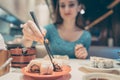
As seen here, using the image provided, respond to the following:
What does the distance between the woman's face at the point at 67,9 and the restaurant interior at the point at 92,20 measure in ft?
0.98

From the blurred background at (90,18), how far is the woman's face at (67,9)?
1.26 ft

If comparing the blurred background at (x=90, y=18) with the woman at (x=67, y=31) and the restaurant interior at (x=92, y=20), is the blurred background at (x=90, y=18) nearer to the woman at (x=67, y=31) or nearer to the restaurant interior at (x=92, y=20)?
the restaurant interior at (x=92, y=20)

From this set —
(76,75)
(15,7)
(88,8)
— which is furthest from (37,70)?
(88,8)

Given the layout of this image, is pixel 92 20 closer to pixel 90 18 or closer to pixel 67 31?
pixel 90 18

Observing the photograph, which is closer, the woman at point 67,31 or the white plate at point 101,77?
the white plate at point 101,77

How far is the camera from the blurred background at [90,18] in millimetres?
2557

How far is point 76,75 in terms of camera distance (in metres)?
0.98

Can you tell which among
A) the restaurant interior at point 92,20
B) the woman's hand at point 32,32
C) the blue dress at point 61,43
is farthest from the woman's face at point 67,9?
the woman's hand at point 32,32

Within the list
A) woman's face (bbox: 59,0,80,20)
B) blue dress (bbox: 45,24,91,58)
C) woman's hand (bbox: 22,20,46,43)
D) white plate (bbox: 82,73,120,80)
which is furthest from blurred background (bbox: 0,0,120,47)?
white plate (bbox: 82,73,120,80)

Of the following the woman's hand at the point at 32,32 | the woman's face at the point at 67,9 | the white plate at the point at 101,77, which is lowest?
the white plate at the point at 101,77

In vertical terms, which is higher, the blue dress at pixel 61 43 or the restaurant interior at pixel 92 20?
the restaurant interior at pixel 92 20

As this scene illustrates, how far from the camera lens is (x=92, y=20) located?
309 cm

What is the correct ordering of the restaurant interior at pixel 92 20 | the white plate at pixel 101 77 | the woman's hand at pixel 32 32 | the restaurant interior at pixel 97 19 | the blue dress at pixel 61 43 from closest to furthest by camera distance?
1. the white plate at pixel 101 77
2. the woman's hand at pixel 32 32
3. the blue dress at pixel 61 43
4. the restaurant interior at pixel 92 20
5. the restaurant interior at pixel 97 19

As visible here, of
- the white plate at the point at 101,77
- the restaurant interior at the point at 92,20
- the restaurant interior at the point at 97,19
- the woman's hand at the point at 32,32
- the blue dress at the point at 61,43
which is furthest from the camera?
the restaurant interior at the point at 97,19
